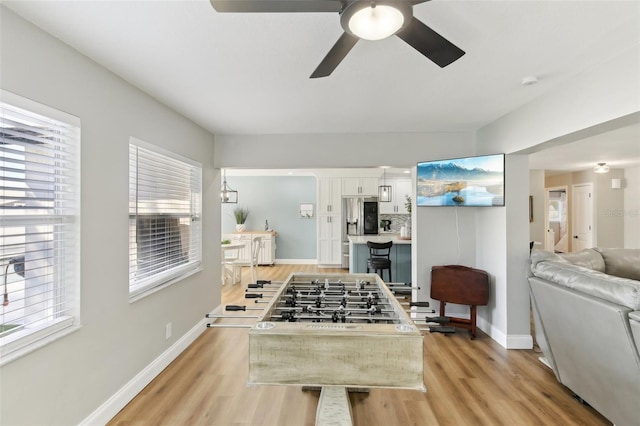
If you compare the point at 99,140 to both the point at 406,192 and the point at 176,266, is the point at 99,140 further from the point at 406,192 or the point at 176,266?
the point at 406,192

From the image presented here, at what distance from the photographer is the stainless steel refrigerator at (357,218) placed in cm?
707

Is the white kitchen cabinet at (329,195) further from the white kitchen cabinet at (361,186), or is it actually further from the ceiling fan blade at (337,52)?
the ceiling fan blade at (337,52)

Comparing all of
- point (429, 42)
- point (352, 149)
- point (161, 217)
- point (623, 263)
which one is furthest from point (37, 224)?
point (623, 263)

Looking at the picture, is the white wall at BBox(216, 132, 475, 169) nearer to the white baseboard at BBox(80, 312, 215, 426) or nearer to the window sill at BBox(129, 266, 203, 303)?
the window sill at BBox(129, 266, 203, 303)

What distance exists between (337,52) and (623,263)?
3.50 metres

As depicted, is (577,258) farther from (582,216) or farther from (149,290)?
(582,216)

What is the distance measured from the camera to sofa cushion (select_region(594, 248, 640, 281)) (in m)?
2.92

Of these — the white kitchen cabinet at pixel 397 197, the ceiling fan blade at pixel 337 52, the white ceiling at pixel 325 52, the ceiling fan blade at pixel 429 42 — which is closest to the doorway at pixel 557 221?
the white kitchen cabinet at pixel 397 197

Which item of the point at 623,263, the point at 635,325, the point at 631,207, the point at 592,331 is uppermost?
the point at 631,207

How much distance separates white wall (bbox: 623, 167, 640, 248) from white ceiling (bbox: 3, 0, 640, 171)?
6140 millimetres

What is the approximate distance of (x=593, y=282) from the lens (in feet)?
6.40

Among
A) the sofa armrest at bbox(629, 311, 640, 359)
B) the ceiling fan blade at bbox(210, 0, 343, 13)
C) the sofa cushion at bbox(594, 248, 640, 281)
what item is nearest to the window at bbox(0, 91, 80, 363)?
the ceiling fan blade at bbox(210, 0, 343, 13)

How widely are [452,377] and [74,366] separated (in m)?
2.79

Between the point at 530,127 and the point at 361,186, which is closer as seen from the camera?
the point at 530,127
